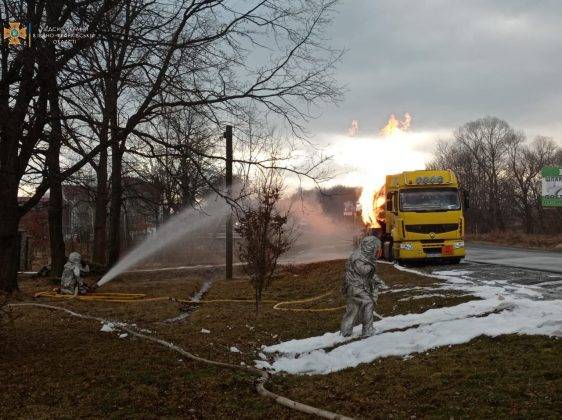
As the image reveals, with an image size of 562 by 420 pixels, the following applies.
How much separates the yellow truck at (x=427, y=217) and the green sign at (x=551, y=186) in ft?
91.8

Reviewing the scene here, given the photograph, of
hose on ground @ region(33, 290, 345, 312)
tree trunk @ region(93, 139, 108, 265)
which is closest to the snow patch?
hose on ground @ region(33, 290, 345, 312)

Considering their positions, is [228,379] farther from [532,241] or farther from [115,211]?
[532,241]

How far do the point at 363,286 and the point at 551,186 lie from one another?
133ft

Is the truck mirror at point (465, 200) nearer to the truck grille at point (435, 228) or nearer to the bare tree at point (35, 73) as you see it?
the truck grille at point (435, 228)

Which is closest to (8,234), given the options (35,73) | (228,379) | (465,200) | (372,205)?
(35,73)

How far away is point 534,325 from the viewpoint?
7520 millimetres

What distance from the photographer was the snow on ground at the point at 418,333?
24.7 feet

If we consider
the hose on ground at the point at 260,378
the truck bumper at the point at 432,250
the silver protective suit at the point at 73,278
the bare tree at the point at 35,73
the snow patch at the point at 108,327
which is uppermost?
Answer: the bare tree at the point at 35,73

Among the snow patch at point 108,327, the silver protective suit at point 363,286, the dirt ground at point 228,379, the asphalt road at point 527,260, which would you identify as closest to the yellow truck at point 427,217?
the asphalt road at point 527,260

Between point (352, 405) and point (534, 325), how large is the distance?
3370 millimetres

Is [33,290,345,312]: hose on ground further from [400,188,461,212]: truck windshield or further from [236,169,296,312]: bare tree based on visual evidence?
[400,188,461,212]: truck windshield

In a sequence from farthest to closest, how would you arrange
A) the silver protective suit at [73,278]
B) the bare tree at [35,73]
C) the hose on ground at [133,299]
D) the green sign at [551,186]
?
the green sign at [551,186] → the silver protective suit at [73,278] → the hose on ground at [133,299] → the bare tree at [35,73]

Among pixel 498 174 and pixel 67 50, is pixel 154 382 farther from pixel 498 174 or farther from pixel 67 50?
pixel 498 174

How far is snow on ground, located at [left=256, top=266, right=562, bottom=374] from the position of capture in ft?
24.7
